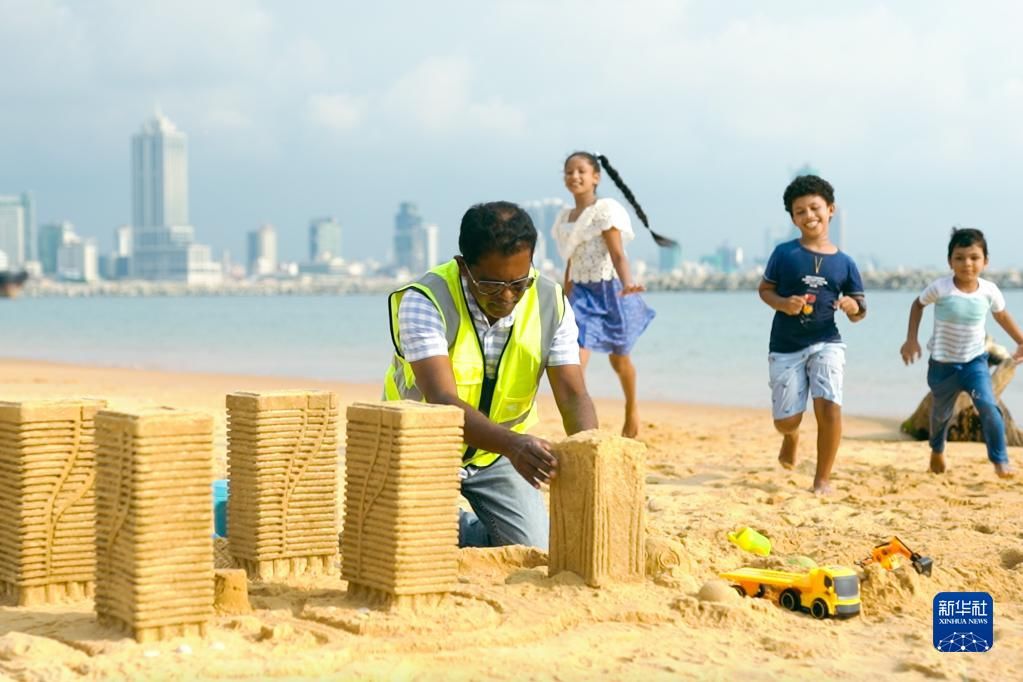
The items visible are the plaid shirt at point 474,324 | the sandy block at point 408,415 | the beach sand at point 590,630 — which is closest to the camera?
the beach sand at point 590,630

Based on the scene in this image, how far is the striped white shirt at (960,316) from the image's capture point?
7.36 meters

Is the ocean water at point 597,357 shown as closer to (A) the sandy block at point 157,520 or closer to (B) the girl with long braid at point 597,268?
(B) the girl with long braid at point 597,268

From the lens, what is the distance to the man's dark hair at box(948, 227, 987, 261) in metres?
7.34

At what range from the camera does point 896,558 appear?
15.0ft

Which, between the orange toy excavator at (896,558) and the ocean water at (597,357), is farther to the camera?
the ocean water at (597,357)

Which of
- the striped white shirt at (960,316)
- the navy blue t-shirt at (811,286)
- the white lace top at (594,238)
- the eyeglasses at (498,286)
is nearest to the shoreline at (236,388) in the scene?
Answer: the white lace top at (594,238)

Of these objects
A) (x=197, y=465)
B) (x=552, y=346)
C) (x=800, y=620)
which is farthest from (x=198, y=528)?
(x=800, y=620)

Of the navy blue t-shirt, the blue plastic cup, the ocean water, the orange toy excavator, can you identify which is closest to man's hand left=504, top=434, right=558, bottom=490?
the orange toy excavator

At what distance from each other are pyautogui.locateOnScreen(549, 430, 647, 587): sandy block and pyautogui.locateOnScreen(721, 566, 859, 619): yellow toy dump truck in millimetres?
500

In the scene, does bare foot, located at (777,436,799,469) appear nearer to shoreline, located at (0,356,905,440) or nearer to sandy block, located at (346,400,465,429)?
shoreline, located at (0,356,905,440)

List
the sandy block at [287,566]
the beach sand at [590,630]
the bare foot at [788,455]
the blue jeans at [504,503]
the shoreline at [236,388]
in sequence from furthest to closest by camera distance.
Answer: the shoreline at [236,388], the bare foot at [788,455], the blue jeans at [504,503], the sandy block at [287,566], the beach sand at [590,630]

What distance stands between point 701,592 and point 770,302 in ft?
9.58

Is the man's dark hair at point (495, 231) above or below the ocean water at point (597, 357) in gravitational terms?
above

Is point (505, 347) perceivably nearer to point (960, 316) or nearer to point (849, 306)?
point (849, 306)
